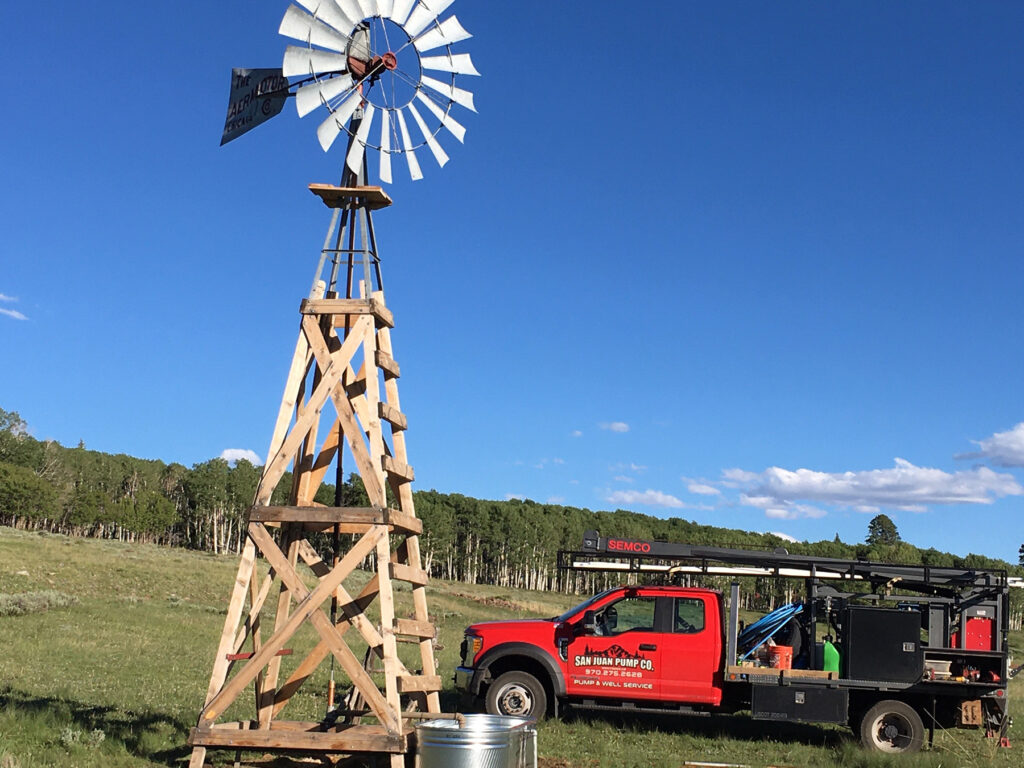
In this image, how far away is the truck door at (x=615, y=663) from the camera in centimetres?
1463

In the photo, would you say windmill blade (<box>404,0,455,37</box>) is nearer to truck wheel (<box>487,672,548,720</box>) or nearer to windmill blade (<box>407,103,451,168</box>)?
windmill blade (<box>407,103,451,168</box>)

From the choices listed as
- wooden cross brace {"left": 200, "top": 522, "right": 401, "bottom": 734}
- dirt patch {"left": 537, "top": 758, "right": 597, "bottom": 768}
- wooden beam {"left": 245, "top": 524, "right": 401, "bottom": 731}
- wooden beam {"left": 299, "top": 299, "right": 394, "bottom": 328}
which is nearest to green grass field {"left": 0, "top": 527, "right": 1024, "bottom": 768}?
dirt patch {"left": 537, "top": 758, "right": 597, "bottom": 768}

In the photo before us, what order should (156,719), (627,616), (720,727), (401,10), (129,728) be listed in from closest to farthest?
(401,10) → (129,728) → (156,719) → (627,616) → (720,727)

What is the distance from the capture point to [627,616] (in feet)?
49.4

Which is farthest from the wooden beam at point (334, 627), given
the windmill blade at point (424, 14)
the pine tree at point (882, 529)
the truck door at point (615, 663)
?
the pine tree at point (882, 529)

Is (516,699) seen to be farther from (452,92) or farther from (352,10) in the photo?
(352,10)

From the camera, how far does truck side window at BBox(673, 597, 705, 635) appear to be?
14812mm

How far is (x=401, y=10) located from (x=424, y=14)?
0.26m

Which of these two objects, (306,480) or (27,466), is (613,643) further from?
(27,466)

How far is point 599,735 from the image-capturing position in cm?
1402

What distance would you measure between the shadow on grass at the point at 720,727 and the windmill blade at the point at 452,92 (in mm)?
9336

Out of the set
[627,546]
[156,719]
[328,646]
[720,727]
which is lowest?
[720,727]

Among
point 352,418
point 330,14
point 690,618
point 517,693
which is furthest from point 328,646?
point 690,618

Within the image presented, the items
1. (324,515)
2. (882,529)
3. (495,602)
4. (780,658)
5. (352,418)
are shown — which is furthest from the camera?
(882,529)
